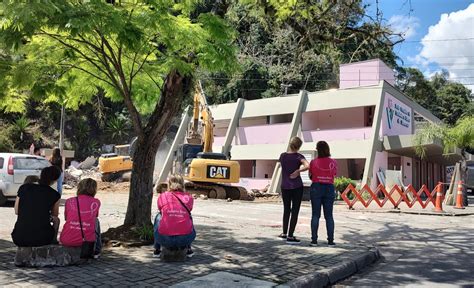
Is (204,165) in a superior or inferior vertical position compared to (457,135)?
inferior

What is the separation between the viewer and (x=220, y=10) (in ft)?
25.9

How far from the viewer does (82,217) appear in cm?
594

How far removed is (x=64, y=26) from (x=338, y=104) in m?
23.5

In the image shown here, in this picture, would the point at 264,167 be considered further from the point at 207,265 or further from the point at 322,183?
the point at 207,265

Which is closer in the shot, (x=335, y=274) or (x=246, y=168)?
(x=335, y=274)

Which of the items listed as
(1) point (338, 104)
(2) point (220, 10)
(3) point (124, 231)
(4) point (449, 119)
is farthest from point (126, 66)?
(4) point (449, 119)

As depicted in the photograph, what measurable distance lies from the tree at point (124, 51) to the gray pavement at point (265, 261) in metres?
1.65

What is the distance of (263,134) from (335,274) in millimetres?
25069

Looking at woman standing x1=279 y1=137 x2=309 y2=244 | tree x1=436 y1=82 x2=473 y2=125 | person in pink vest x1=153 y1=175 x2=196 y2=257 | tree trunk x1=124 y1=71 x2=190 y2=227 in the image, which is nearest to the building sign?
woman standing x1=279 y1=137 x2=309 y2=244

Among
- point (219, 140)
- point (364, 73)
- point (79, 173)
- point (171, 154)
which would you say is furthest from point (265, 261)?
point (79, 173)

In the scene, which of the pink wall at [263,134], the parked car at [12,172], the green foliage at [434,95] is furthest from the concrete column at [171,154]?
the green foliage at [434,95]

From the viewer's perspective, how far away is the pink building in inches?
1020

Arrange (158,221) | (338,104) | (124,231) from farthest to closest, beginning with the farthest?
(338,104)
(124,231)
(158,221)

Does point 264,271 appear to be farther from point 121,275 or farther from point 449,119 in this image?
point 449,119
